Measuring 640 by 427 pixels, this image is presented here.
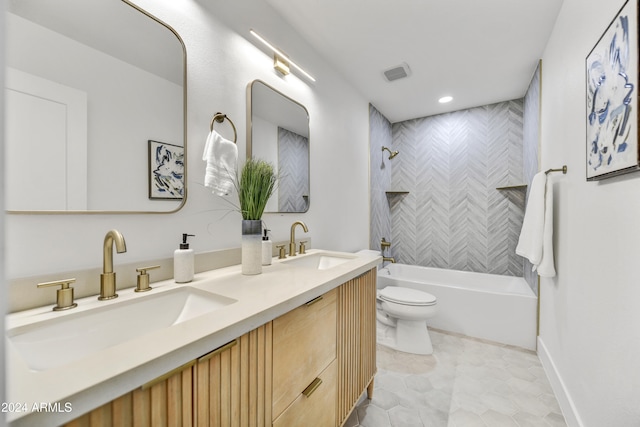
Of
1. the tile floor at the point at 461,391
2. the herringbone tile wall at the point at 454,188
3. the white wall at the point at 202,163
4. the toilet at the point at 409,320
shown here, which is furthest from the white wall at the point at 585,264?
the white wall at the point at 202,163

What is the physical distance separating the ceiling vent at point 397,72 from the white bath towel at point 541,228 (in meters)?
1.37

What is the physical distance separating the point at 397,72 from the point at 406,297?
201 centimetres

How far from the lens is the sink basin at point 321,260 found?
1.61 metres

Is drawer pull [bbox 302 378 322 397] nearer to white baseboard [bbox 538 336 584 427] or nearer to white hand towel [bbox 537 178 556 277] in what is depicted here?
white baseboard [bbox 538 336 584 427]

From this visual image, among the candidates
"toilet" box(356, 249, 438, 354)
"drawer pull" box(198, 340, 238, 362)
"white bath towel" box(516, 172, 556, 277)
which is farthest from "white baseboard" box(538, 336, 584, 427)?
"drawer pull" box(198, 340, 238, 362)

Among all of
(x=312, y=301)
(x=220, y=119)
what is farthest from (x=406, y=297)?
(x=220, y=119)

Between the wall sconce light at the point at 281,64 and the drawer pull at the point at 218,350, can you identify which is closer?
the drawer pull at the point at 218,350

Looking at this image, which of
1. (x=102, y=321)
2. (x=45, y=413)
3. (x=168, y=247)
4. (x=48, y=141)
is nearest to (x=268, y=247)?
(x=168, y=247)

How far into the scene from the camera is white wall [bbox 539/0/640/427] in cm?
89

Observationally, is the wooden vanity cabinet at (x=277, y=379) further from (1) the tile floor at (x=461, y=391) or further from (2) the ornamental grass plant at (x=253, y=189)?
(2) the ornamental grass plant at (x=253, y=189)

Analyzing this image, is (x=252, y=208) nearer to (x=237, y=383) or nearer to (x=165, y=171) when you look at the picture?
(x=165, y=171)

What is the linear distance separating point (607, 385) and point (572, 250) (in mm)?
655

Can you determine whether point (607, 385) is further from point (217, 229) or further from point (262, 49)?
point (262, 49)

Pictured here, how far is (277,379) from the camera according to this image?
81 centimetres
